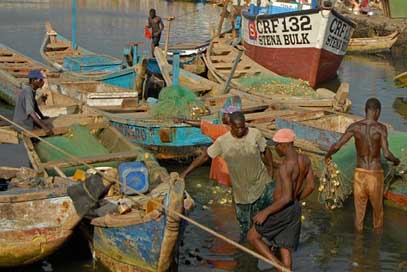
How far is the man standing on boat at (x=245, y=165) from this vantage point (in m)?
7.23

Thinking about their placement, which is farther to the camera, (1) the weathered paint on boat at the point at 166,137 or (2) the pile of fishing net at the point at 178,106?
(2) the pile of fishing net at the point at 178,106

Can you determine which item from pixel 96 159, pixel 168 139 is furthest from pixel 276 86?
pixel 96 159

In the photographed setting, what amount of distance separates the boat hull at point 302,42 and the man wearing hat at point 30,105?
11.1 m

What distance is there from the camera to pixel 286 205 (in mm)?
6500

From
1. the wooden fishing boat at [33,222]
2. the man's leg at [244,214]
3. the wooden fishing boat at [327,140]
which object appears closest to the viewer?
the wooden fishing boat at [33,222]

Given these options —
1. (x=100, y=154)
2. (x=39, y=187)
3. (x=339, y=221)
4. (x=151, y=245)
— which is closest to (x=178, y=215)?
(x=151, y=245)

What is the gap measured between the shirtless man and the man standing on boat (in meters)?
1.64

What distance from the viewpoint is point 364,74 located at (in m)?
25.7

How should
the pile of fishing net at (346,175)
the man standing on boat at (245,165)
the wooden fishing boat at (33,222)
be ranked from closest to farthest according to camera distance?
the wooden fishing boat at (33,222), the man standing on boat at (245,165), the pile of fishing net at (346,175)

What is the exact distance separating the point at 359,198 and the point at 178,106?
4.04 m

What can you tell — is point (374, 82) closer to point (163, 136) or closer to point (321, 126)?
point (321, 126)

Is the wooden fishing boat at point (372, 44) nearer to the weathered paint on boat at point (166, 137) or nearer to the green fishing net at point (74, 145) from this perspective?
the weathered paint on boat at point (166, 137)

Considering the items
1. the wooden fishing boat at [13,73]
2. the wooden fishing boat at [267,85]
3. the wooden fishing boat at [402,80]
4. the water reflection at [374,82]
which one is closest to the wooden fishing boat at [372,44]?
the water reflection at [374,82]

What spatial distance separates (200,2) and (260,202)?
5483 cm
